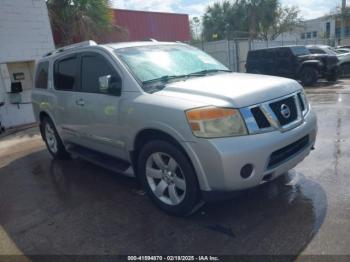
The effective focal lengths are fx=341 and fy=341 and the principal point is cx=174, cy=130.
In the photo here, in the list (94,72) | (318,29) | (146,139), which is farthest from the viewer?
(318,29)

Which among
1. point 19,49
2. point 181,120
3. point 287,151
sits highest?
point 19,49

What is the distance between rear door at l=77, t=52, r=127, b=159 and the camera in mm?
4023

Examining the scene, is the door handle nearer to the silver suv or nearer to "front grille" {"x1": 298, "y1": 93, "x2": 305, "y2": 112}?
the silver suv

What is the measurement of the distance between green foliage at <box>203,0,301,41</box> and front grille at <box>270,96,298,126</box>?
29334mm

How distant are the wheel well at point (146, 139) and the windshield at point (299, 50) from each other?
12634mm

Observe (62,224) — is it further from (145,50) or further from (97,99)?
(145,50)

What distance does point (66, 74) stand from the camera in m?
5.16

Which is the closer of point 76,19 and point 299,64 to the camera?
point 76,19

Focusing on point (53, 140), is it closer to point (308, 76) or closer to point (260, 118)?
point (260, 118)

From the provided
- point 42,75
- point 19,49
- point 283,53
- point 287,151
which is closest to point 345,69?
point 283,53

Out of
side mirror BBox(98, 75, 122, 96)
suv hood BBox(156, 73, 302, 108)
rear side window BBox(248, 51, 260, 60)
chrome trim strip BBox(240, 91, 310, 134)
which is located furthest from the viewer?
rear side window BBox(248, 51, 260, 60)

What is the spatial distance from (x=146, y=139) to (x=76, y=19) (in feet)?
34.4

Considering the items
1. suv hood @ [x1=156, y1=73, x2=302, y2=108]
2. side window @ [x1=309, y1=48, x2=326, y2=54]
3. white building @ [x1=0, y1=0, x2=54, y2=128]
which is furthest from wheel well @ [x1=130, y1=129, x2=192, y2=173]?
side window @ [x1=309, y1=48, x2=326, y2=54]

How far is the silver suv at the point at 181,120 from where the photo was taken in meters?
3.06
